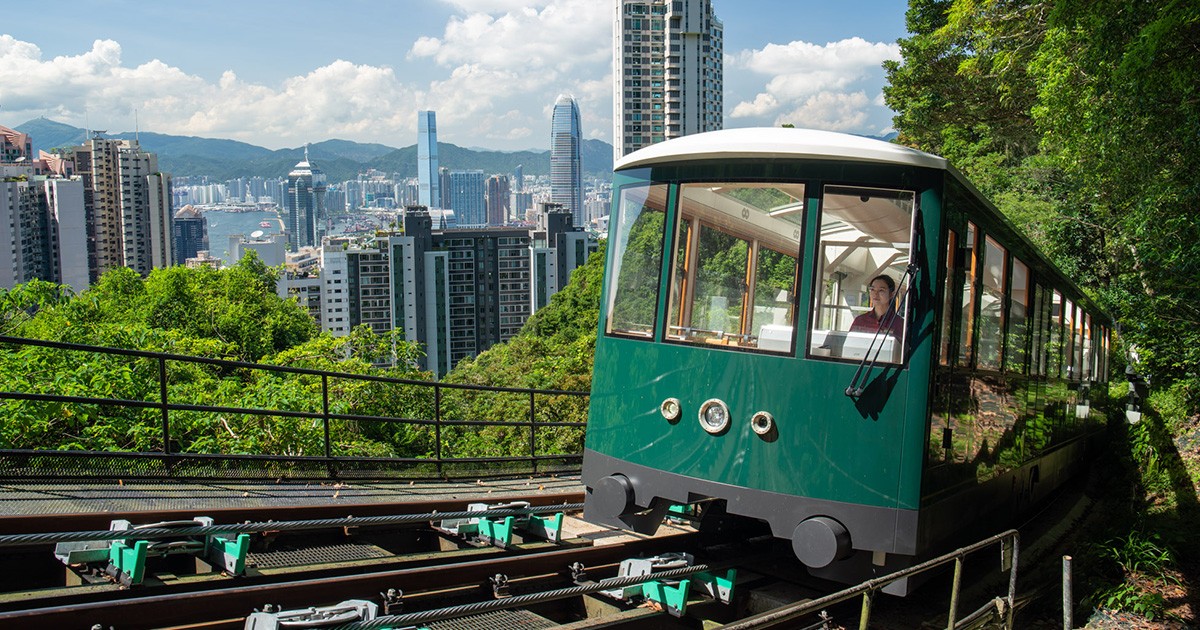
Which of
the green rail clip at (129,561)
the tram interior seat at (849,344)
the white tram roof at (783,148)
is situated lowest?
the green rail clip at (129,561)

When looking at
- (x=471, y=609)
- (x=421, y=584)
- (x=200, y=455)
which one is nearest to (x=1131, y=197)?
(x=421, y=584)

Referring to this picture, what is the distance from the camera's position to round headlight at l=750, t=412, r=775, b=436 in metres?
5.81

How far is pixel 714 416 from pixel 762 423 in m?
0.33

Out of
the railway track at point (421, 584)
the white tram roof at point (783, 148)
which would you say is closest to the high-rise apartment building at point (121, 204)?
the railway track at point (421, 584)

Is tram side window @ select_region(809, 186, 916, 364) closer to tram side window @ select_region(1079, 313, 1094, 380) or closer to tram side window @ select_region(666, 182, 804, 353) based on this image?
tram side window @ select_region(666, 182, 804, 353)

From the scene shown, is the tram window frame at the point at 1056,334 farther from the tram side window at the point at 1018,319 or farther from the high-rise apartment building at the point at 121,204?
the high-rise apartment building at the point at 121,204

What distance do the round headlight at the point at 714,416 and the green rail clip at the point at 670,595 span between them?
968 millimetres

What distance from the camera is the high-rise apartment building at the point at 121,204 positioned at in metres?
170

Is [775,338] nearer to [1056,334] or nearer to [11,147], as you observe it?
[1056,334]

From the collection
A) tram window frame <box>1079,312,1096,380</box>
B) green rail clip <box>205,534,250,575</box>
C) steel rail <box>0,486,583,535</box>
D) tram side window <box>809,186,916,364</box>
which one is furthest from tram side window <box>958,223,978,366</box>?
tram window frame <box>1079,312,1096,380</box>

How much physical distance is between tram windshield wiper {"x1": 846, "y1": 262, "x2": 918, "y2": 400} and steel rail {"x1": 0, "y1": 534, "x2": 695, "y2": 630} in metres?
2.20

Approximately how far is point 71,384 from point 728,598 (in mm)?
7175

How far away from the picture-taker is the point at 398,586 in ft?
17.7

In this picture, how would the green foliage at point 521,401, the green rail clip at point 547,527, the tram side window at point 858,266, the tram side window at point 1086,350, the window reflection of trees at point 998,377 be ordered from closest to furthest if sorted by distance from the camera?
the tram side window at point 858,266
the window reflection of trees at point 998,377
the green rail clip at point 547,527
the tram side window at point 1086,350
the green foliage at point 521,401
